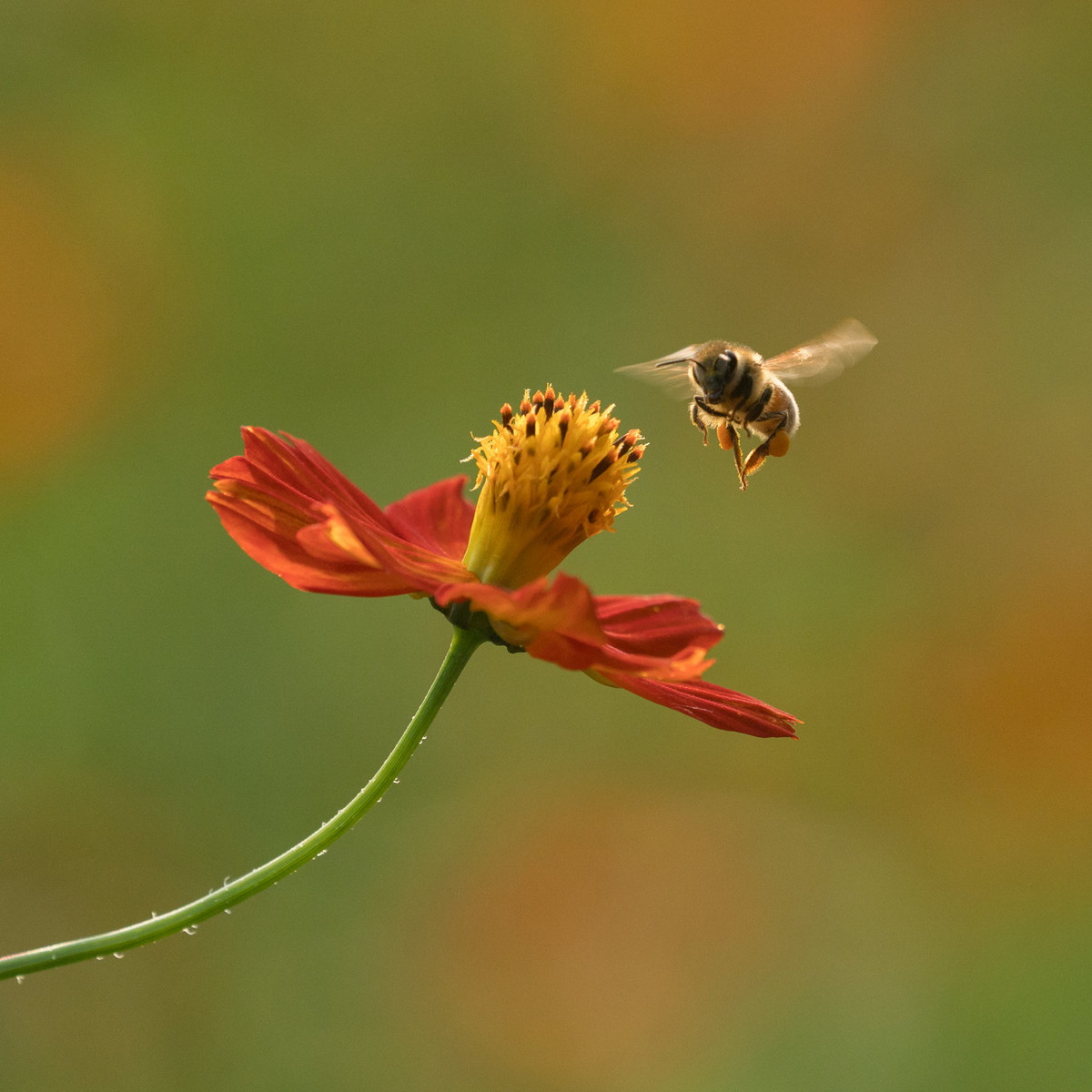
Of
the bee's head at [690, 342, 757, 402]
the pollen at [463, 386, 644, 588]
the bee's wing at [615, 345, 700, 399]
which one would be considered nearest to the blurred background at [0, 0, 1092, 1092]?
the bee's wing at [615, 345, 700, 399]

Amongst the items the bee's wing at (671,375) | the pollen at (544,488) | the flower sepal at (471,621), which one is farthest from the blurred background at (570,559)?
the flower sepal at (471,621)

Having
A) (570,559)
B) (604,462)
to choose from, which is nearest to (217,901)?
(604,462)

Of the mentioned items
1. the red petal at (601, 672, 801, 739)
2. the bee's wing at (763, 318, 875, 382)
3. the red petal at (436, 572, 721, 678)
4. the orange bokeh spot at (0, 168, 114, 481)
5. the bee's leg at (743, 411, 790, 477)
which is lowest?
the red petal at (601, 672, 801, 739)

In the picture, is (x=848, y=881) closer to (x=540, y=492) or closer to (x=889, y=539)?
(x=889, y=539)

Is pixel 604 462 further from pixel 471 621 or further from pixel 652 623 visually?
pixel 471 621

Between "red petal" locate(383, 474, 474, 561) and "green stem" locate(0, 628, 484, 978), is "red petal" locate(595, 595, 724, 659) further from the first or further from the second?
"green stem" locate(0, 628, 484, 978)

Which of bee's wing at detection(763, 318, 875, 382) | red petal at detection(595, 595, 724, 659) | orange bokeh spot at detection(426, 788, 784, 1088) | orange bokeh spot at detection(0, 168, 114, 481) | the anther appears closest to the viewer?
red petal at detection(595, 595, 724, 659)

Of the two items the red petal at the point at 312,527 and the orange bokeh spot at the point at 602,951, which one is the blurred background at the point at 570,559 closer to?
the orange bokeh spot at the point at 602,951

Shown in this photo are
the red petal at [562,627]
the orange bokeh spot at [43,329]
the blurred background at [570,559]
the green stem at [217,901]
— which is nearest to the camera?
the green stem at [217,901]
